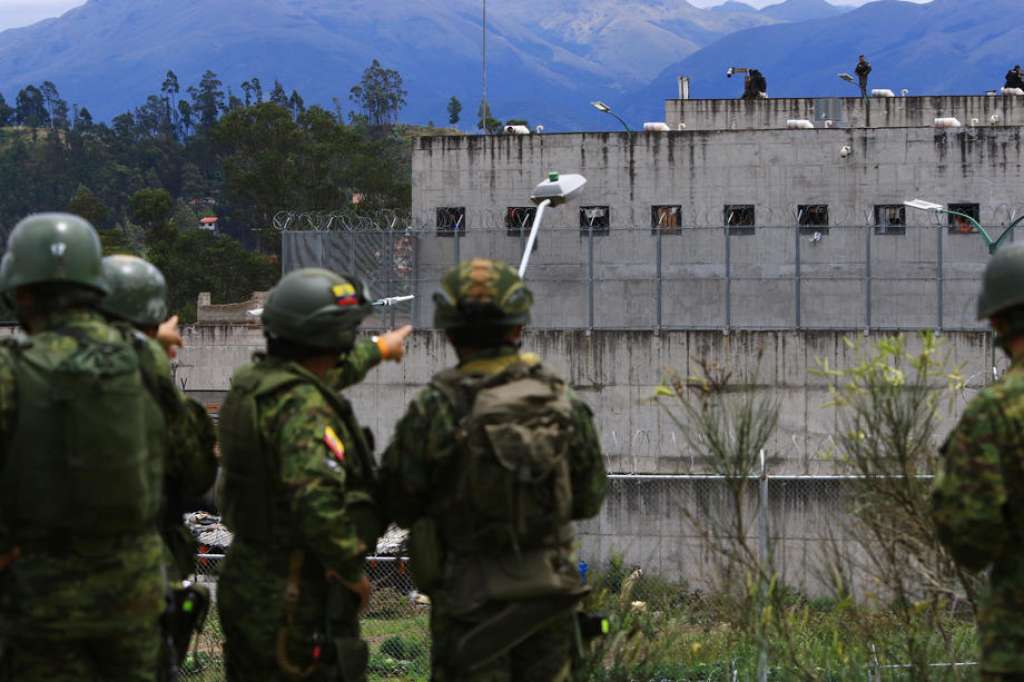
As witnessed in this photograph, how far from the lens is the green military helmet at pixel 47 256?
446 cm

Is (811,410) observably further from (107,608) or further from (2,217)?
(2,217)

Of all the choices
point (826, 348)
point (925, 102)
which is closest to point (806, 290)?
point (826, 348)

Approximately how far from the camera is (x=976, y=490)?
13.9 ft

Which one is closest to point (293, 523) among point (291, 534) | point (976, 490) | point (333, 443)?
point (291, 534)

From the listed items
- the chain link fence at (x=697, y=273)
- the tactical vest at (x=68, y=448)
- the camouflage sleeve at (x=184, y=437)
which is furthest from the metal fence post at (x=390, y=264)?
the tactical vest at (x=68, y=448)

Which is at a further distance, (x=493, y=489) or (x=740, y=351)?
(x=740, y=351)

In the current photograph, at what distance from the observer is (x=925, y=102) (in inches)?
1293

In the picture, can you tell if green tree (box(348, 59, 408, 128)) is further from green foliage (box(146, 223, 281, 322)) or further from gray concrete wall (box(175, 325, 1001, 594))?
gray concrete wall (box(175, 325, 1001, 594))

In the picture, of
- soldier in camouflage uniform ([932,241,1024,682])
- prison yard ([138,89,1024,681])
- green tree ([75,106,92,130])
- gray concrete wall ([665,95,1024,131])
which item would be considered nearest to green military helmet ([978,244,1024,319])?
soldier in camouflage uniform ([932,241,1024,682])

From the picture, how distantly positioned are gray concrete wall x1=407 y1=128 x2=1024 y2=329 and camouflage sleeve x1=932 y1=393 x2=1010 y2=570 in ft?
50.3

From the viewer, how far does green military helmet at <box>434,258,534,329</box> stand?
486cm

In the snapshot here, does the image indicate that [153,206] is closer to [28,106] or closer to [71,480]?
[71,480]

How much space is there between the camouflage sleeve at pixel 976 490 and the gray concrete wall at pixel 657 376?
1381 cm

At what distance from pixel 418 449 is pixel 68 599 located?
1.20 metres
